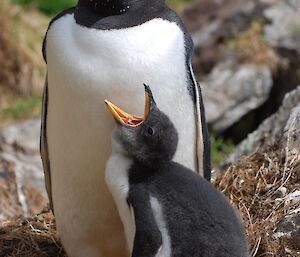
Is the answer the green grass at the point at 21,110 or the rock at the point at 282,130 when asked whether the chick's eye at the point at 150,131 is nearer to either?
the rock at the point at 282,130

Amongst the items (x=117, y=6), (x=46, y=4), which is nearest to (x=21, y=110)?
(x=46, y=4)

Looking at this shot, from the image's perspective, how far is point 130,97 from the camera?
13.0 ft

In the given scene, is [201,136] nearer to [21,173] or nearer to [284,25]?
[21,173]

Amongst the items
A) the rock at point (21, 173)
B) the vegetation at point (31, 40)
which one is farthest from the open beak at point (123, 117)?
the vegetation at point (31, 40)

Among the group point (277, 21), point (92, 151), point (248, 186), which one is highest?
point (92, 151)

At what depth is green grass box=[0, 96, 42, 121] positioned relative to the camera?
9352 millimetres

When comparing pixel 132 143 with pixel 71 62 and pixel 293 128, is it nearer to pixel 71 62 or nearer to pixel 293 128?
pixel 71 62

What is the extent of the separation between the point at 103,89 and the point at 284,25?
18.1 ft

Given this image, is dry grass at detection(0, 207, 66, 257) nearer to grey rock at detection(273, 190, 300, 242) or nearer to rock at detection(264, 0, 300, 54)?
grey rock at detection(273, 190, 300, 242)

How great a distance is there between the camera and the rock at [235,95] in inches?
333

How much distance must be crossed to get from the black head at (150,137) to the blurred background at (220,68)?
327cm

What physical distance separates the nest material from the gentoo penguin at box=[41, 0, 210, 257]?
0.55 m

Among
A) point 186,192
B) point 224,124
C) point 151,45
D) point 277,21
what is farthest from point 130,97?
point 277,21

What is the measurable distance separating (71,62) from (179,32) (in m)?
0.55
